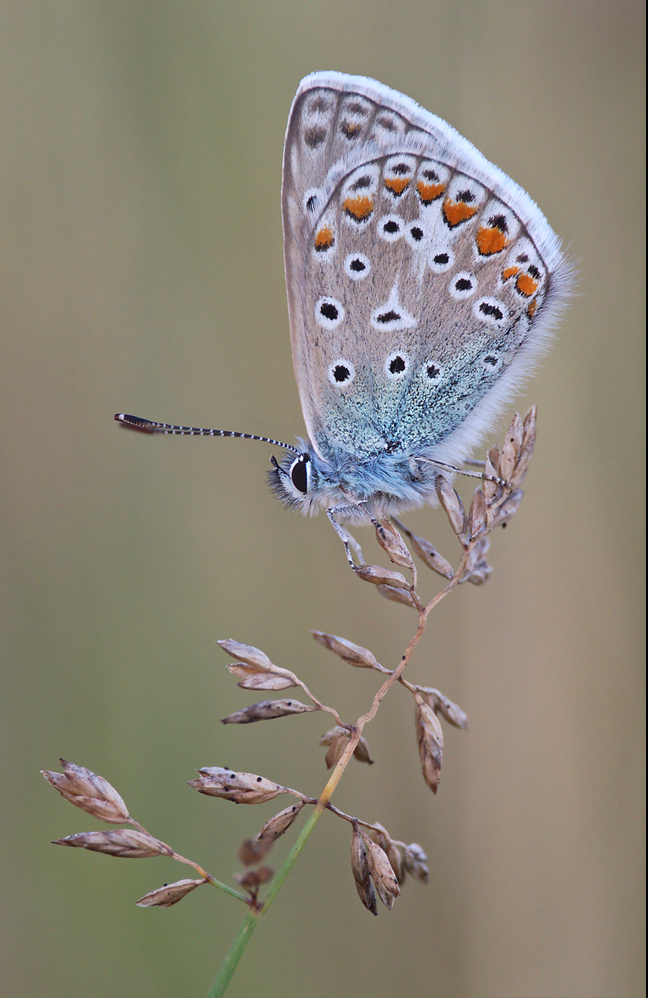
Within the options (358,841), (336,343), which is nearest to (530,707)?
(336,343)

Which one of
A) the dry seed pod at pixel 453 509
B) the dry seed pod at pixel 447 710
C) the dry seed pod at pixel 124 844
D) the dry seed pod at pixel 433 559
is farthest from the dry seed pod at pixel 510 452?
the dry seed pod at pixel 124 844

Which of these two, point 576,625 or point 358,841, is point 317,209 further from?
point 576,625

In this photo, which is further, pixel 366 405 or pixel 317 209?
pixel 366 405

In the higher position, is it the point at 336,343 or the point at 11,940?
the point at 336,343

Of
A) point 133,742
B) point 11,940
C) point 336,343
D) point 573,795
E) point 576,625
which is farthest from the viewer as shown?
point 576,625

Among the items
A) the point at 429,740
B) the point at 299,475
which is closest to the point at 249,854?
the point at 429,740
